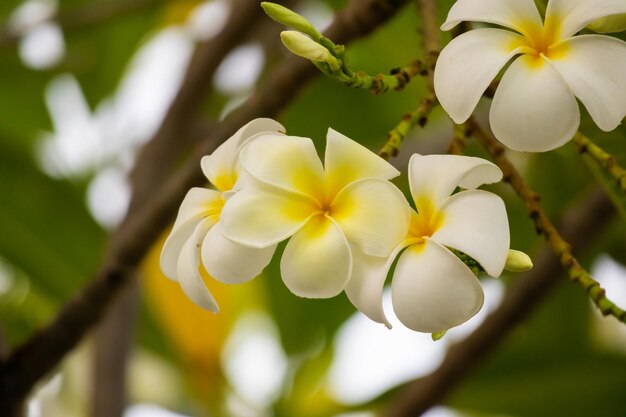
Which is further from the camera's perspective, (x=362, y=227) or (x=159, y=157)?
(x=159, y=157)

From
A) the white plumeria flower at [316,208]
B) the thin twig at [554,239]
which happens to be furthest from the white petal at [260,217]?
the thin twig at [554,239]

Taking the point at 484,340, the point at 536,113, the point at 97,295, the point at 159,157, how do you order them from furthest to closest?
the point at 159,157 → the point at 484,340 → the point at 97,295 → the point at 536,113

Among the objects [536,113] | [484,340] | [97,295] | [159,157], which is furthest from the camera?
[159,157]

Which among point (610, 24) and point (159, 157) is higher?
point (610, 24)

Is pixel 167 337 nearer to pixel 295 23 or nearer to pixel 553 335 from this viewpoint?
pixel 553 335

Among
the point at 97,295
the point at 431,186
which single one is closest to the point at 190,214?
the point at 431,186

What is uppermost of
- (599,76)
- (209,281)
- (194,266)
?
(599,76)

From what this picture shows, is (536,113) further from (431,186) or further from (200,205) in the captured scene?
(200,205)

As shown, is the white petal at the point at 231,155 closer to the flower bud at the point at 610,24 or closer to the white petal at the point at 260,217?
the white petal at the point at 260,217

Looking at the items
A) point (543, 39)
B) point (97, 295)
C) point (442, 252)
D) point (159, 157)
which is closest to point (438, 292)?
point (442, 252)

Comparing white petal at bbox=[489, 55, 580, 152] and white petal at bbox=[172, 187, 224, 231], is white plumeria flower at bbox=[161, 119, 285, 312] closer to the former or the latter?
white petal at bbox=[172, 187, 224, 231]
